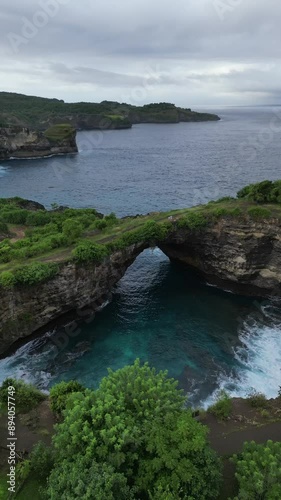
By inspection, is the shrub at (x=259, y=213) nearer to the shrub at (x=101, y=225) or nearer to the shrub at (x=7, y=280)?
the shrub at (x=101, y=225)

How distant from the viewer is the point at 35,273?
3675 cm

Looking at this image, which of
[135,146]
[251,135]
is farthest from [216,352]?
[251,135]

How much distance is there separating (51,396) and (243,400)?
13904 millimetres

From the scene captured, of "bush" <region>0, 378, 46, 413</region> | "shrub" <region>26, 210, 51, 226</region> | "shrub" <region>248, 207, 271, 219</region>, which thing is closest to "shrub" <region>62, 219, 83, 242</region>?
"shrub" <region>26, 210, 51, 226</region>

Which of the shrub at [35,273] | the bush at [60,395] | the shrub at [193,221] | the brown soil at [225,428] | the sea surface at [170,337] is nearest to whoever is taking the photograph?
the brown soil at [225,428]

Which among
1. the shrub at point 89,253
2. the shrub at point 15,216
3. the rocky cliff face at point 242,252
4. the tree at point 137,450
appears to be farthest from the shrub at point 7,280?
the shrub at point 15,216

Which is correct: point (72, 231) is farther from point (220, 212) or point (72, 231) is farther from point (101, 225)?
point (220, 212)

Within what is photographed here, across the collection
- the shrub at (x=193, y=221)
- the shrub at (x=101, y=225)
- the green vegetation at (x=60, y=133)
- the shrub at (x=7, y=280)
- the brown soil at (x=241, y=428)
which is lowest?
the brown soil at (x=241, y=428)

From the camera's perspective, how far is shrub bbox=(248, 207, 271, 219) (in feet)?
145

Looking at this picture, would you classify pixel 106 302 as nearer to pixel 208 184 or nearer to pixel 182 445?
pixel 182 445

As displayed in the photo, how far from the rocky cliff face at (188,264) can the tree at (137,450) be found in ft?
64.4

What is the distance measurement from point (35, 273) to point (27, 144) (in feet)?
375

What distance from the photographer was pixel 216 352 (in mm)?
37250

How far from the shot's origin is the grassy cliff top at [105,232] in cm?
3950
